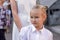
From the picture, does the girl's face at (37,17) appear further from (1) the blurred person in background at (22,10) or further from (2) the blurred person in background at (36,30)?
(1) the blurred person in background at (22,10)

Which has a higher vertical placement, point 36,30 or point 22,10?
point 22,10

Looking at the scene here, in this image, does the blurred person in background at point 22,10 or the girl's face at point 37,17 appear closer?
the girl's face at point 37,17

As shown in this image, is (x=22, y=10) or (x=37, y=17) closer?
(x=37, y=17)

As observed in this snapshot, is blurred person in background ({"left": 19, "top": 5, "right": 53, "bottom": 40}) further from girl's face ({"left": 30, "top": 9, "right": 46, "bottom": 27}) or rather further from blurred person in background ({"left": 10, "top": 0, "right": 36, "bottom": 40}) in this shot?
blurred person in background ({"left": 10, "top": 0, "right": 36, "bottom": 40})

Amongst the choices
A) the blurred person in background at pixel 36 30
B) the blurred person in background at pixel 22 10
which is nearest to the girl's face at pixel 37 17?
the blurred person in background at pixel 36 30

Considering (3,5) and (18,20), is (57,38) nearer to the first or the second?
(3,5)

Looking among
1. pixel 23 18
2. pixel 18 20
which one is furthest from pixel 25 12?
pixel 18 20

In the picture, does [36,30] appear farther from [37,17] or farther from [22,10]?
[22,10]

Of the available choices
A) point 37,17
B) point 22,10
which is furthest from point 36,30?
point 22,10

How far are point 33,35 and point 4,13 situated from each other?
4.79 feet

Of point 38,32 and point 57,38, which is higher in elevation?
point 38,32

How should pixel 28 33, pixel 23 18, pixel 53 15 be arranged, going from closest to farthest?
pixel 28 33 < pixel 23 18 < pixel 53 15

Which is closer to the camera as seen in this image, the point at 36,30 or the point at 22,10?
the point at 36,30

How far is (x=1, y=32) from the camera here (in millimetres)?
3973
